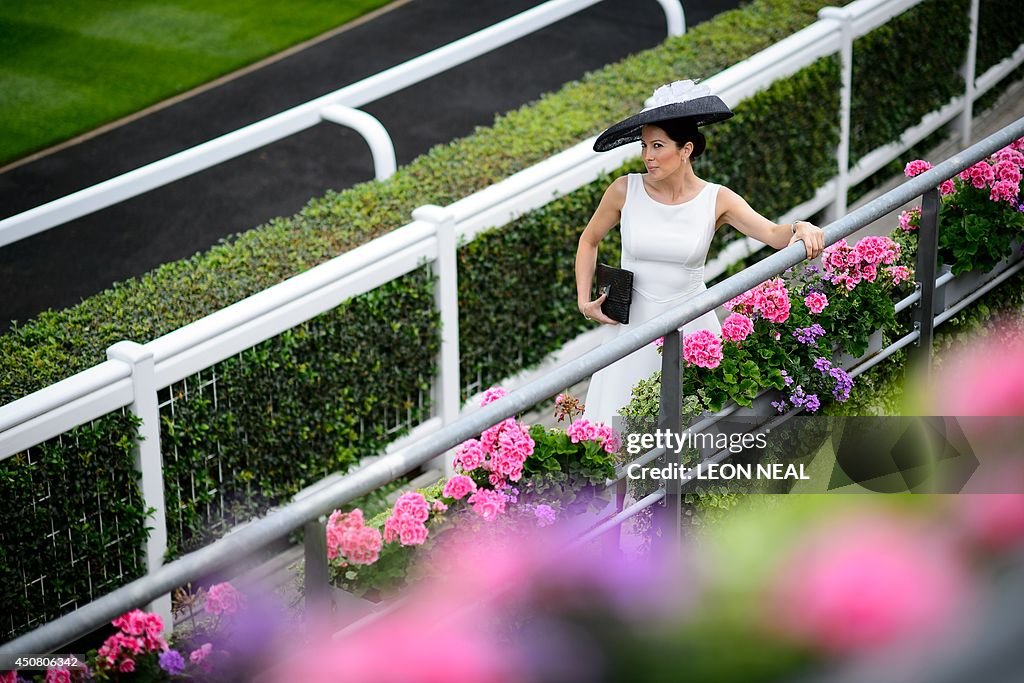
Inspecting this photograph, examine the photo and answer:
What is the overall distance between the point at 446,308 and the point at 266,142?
1528 mm

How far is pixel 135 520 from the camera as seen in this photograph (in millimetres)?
6262

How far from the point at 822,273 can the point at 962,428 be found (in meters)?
2.70

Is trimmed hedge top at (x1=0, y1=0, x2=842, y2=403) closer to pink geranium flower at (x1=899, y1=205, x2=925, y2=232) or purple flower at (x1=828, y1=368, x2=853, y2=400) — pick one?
pink geranium flower at (x1=899, y1=205, x2=925, y2=232)

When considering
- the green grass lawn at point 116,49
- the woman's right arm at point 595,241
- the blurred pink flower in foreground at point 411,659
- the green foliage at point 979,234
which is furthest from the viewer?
the green grass lawn at point 116,49

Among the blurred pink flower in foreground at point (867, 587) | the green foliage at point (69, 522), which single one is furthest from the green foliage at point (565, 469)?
the green foliage at point (69, 522)

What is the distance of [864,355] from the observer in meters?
4.32

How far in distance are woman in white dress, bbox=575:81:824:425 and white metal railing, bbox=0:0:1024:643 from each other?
78.2 inches

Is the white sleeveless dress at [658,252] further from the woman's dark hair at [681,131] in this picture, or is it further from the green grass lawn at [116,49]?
the green grass lawn at [116,49]

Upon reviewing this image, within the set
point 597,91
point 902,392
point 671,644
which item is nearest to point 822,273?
point 902,392

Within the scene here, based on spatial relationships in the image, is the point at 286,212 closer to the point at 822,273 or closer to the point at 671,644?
the point at 822,273

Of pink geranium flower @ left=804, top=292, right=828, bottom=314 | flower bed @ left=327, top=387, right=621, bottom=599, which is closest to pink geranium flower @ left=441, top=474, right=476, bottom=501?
flower bed @ left=327, top=387, right=621, bottom=599

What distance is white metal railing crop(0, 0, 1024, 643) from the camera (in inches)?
234

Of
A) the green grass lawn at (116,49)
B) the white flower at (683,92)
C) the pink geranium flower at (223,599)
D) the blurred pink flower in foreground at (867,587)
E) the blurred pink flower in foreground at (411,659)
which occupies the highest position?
the blurred pink flower in foreground at (867,587)

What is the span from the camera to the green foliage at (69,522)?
588cm
